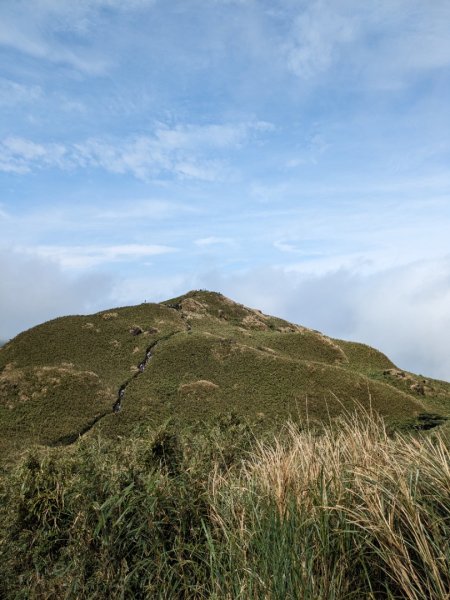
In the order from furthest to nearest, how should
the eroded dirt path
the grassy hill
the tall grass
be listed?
the grassy hill
the eroded dirt path
the tall grass

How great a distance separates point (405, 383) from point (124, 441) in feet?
203

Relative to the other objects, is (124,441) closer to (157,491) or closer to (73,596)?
(157,491)

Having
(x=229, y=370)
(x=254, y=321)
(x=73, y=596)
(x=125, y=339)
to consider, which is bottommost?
(x=73, y=596)

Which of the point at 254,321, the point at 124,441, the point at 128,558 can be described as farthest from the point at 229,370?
the point at 128,558

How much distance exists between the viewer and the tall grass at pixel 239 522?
6.98 meters

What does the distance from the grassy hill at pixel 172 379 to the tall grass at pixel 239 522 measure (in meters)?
29.0

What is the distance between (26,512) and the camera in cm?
1259

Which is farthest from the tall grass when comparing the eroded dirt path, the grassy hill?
the grassy hill

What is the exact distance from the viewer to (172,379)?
62.5 metres

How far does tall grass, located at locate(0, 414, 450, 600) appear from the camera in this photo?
6.98m

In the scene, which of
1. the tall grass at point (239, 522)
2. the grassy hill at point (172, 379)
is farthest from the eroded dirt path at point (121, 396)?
the tall grass at point (239, 522)

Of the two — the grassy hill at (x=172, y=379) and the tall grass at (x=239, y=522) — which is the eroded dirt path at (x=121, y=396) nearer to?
the grassy hill at (x=172, y=379)

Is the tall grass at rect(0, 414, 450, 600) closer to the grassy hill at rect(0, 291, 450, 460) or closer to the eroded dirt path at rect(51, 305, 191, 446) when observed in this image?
the eroded dirt path at rect(51, 305, 191, 446)

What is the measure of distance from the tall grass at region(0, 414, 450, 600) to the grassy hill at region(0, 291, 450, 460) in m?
29.0
